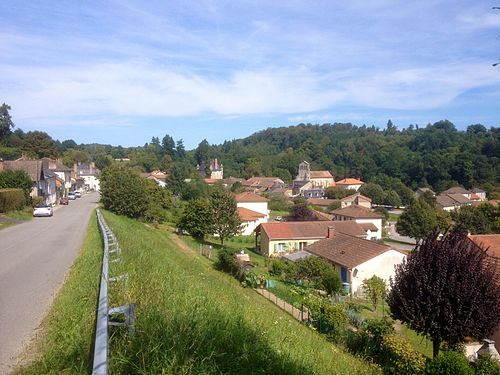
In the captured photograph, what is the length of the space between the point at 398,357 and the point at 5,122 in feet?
280

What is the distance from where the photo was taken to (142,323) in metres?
4.11

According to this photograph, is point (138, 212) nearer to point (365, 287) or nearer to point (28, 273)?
point (365, 287)

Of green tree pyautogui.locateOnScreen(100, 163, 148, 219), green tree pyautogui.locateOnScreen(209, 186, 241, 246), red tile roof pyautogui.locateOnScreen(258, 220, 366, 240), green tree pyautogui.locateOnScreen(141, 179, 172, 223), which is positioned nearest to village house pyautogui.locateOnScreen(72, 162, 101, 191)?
green tree pyautogui.locateOnScreen(141, 179, 172, 223)

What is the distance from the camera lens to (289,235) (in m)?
43.2

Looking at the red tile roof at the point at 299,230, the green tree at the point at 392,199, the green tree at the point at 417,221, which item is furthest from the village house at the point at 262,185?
the red tile roof at the point at 299,230

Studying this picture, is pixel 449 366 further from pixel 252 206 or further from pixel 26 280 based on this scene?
pixel 252 206

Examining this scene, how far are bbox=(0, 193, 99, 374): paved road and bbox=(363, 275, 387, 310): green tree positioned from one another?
16010 millimetres

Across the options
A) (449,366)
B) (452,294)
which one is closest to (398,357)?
(449,366)

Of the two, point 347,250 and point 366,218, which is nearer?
point 347,250

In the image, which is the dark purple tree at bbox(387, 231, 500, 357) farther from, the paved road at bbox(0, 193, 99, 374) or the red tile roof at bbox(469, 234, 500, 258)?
the red tile roof at bbox(469, 234, 500, 258)

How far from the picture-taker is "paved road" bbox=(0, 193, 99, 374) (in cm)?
530

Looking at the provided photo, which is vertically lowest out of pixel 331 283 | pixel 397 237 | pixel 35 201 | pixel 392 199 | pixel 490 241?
pixel 397 237

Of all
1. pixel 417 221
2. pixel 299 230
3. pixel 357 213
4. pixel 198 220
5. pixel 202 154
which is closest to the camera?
pixel 198 220

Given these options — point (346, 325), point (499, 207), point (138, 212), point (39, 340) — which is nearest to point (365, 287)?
point (346, 325)
